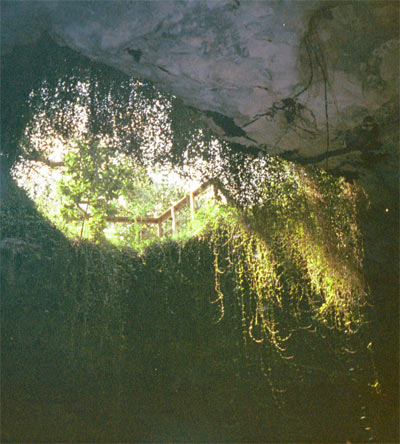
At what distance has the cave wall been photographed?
184 cm

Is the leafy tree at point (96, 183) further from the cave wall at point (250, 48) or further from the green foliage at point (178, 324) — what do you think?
the cave wall at point (250, 48)

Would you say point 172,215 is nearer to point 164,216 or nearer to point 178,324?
point 164,216

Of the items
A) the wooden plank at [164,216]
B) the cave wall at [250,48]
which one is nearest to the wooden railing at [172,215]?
the wooden plank at [164,216]

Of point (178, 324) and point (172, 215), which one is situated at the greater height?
point (172, 215)

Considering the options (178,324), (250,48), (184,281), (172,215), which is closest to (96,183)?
(184,281)

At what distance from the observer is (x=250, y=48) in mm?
1927

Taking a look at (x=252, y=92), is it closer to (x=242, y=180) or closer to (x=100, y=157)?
(x=242, y=180)

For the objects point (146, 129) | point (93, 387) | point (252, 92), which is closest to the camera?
point (252, 92)

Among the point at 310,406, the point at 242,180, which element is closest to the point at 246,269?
the point at 242,180

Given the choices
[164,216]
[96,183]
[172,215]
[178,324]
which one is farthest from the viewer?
[164,216]

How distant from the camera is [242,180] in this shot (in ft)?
9.07

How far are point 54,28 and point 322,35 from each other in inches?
55.3

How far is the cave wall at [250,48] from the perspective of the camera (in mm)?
1844

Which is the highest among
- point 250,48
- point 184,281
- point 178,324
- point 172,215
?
point 172,215
